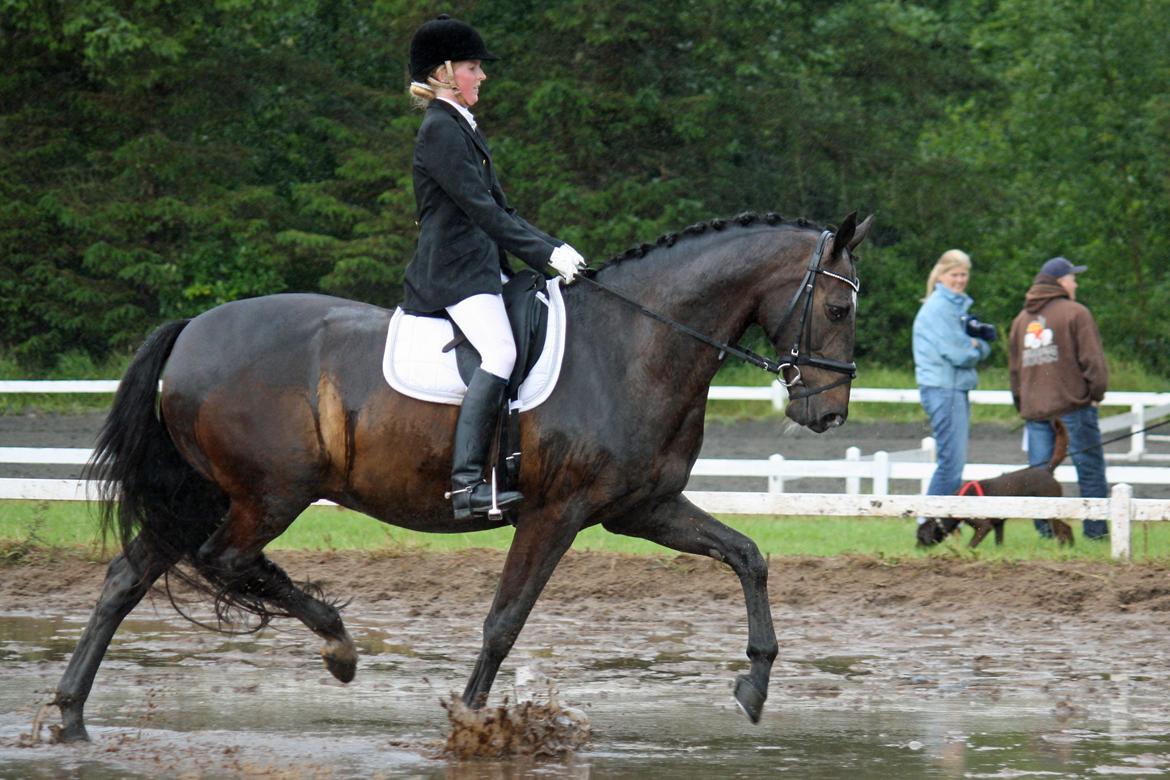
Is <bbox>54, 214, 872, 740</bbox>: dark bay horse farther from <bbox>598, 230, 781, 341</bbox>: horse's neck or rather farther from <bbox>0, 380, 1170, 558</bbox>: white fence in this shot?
<bbox>0, 380, 1170, 558</bbox>: white fence

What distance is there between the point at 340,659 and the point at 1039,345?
274 inches

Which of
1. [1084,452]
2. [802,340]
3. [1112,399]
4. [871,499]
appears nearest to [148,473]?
[802,340]

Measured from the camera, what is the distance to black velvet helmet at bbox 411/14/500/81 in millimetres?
6465

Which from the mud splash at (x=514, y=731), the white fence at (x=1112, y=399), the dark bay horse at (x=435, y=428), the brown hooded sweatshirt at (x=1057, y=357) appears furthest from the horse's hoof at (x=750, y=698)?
the white fence at (x=1112, y=399)

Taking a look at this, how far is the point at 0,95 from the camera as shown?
27.8 m

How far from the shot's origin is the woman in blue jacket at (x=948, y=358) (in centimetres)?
1173

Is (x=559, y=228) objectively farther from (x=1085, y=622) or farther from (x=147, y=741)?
(x=147, y=741)

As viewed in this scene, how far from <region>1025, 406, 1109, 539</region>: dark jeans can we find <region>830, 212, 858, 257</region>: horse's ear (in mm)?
6025

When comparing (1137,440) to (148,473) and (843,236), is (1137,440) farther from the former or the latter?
(148,473)

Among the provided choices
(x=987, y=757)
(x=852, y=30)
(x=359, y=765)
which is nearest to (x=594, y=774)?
(x=359, y=765)

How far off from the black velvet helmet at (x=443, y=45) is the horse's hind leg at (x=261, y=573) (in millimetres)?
1878

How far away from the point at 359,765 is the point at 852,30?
85.9 ft

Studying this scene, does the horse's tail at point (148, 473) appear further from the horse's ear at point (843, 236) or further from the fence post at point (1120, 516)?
the fence post at point (1120, 516)

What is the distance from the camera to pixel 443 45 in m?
6.50
